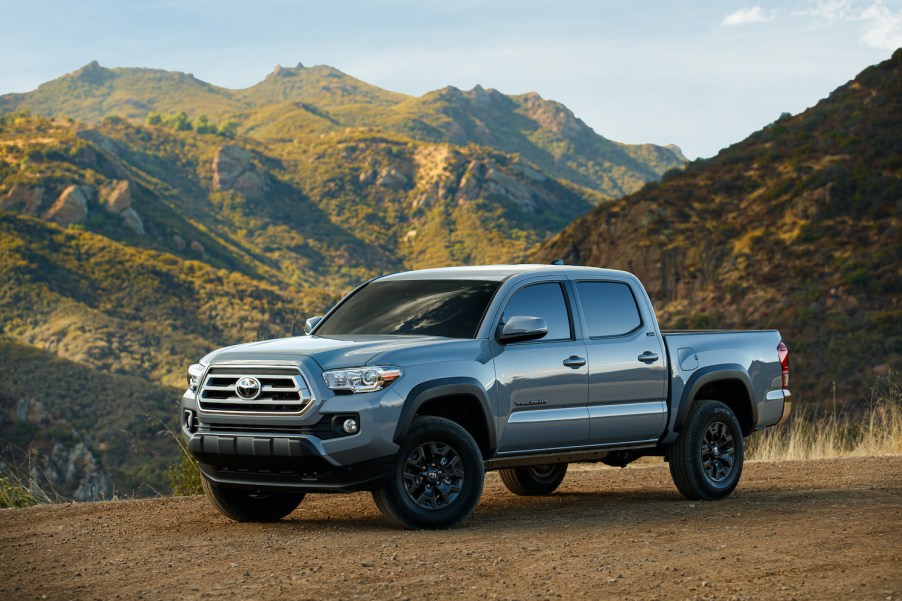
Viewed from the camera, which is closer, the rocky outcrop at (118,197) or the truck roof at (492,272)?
the truck roof at (492,272)

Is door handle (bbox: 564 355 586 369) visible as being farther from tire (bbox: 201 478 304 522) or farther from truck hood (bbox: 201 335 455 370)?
tire (bbox: 201 478 304 522)

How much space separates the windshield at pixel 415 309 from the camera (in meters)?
9.14

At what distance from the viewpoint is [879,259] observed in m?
38.7

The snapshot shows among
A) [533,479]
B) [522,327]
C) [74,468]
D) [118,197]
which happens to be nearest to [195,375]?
[522,327]

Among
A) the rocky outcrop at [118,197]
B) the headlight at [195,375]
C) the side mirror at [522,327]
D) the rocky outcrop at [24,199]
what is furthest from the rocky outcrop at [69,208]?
the side mirror at [522,327]

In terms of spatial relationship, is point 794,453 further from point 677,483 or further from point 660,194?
point 660,194

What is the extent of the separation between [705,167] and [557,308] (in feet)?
147

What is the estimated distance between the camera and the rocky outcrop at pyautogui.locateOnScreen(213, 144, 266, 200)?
472ft

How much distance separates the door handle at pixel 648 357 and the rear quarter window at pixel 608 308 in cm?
23

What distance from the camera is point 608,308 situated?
32.7 feet

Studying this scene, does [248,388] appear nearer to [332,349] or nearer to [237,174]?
[332,349]

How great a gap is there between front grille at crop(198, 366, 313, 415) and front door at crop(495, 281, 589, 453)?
60.2 inches

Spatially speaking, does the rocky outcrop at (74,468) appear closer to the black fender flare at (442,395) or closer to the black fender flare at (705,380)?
the black fender flare at (705,380)

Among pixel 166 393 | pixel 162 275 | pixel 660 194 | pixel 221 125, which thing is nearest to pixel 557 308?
pixel 660 194
